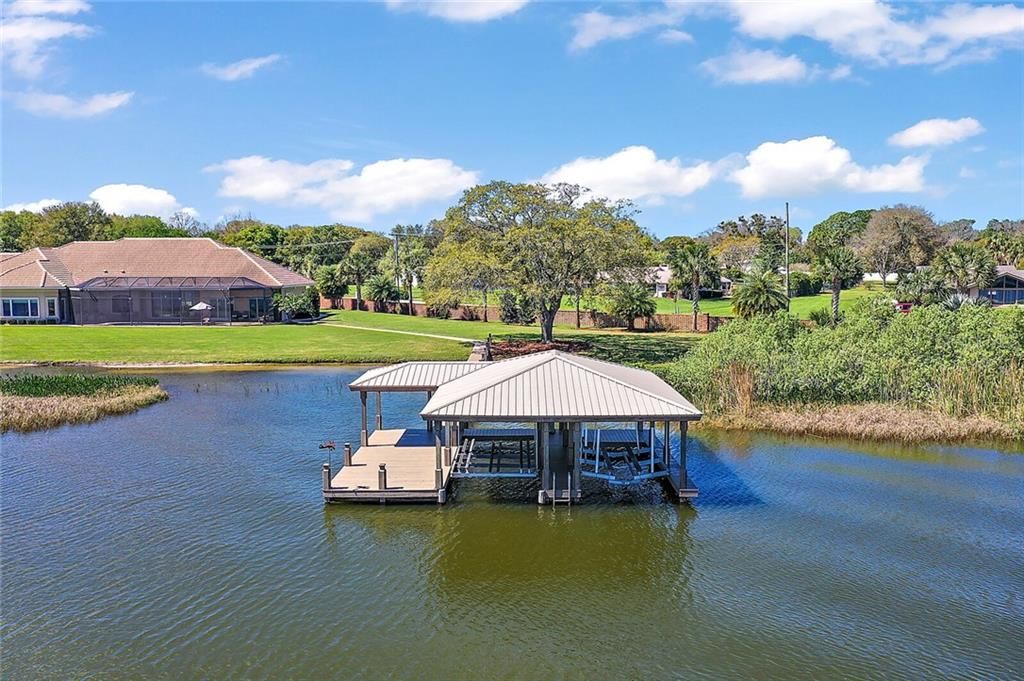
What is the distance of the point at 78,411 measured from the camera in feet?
92.6

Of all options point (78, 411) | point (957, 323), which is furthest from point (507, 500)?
point (957, 323)

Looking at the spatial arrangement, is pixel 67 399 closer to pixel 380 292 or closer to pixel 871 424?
pixel 871 424

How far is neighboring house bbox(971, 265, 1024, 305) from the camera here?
70938 mm

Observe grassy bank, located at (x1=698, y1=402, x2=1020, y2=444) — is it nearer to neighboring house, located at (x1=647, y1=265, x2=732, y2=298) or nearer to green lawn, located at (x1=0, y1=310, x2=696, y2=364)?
green lawn, located at (x1=0, y1=310, x2=696, y2=364)

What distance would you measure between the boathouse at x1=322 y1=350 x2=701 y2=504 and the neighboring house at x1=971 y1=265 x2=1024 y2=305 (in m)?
62.6

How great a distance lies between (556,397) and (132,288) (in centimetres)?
5374

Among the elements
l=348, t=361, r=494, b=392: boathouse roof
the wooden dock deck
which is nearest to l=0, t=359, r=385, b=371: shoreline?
the wooden dock deck

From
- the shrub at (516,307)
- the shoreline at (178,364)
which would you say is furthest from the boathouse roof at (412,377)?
the shoreline at (178,364)

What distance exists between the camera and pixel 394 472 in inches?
813

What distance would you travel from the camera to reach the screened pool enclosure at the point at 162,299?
62.2m

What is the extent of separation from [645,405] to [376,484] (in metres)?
6.99

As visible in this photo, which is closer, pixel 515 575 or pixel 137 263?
pixel 515 575

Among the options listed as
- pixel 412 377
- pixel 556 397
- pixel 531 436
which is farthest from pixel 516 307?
pixel 556 397

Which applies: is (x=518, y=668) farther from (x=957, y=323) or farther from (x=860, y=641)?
(x=957, y=323)
